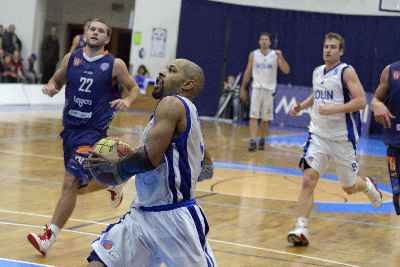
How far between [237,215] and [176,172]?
4.52 m

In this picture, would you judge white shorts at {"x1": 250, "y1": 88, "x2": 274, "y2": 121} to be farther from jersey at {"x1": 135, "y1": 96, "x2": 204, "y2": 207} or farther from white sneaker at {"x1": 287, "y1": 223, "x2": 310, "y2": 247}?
jersey at {"x1": 135, "y1": 96, "x2": 204, "y2": 207}

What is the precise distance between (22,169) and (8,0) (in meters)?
18.8

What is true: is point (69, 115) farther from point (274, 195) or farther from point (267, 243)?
point (274, 195)

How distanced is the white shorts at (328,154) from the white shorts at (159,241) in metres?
3.49

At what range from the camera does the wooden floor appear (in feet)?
22.4

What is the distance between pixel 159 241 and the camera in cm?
436

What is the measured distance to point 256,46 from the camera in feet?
83.8

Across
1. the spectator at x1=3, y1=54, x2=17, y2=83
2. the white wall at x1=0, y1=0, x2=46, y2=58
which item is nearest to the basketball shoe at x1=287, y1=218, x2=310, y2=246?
the spectator at x1=3, y1=54, x2=17, y2=83

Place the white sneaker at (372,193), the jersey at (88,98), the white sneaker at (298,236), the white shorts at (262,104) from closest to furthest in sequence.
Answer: the jersey at (88,98) → the white sneaker at (298,236) → the white sneaker at (372,193) → the white shorts at (262,104)

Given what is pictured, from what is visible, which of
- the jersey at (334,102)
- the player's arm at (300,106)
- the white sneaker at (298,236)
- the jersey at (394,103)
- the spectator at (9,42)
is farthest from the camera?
the spectator at (9,42)

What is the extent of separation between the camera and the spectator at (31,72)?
84.0 feet

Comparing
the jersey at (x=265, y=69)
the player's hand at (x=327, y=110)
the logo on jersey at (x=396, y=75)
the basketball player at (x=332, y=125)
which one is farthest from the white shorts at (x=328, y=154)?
the jersey at (x=265, y=69)

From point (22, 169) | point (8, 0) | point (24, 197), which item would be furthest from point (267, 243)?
point (8, 0)

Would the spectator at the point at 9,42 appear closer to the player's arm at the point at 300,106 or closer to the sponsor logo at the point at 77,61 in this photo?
the player's arm at the point at 300,106
